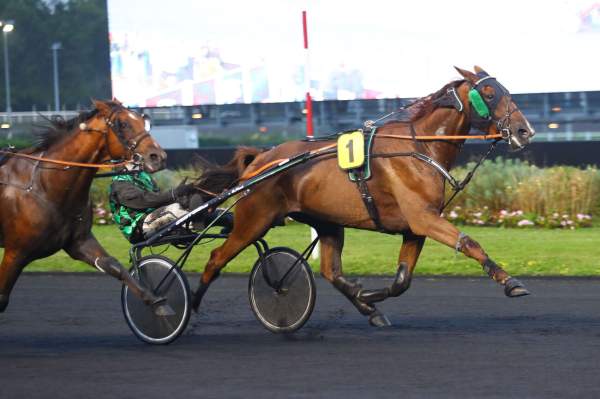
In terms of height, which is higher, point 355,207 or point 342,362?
point 355,207

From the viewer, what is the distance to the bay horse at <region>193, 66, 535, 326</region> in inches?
280

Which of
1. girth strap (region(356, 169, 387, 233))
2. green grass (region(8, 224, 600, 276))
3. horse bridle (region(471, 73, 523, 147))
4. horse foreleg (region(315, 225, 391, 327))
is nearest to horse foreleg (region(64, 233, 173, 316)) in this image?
horse foreleg (region(315, 225, 391, 327))

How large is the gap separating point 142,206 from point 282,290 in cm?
103

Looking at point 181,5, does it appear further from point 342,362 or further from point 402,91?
point 342,362

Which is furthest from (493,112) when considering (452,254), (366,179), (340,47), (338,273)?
(340,47)

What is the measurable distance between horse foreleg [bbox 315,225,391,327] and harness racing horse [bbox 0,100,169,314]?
4.07 feet

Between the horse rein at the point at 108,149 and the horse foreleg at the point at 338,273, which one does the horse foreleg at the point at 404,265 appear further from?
the horse rein at the point at 108,149

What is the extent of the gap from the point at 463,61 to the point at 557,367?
45.6 feet

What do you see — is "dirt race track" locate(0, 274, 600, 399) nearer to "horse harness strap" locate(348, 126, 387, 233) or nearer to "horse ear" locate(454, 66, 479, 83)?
"horse harness strap" locate(348, 126, 387, 233)

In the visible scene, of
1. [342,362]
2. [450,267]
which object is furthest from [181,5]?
[342,362]

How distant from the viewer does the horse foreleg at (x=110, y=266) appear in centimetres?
702

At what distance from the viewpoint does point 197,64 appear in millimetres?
21656

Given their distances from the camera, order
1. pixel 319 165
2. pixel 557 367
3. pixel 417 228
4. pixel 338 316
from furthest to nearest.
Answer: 1. pixel 338 316
2. pixel 319 165
3. pixel 417 228
4. pixel 557 367

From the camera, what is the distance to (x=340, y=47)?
66.7 feet
